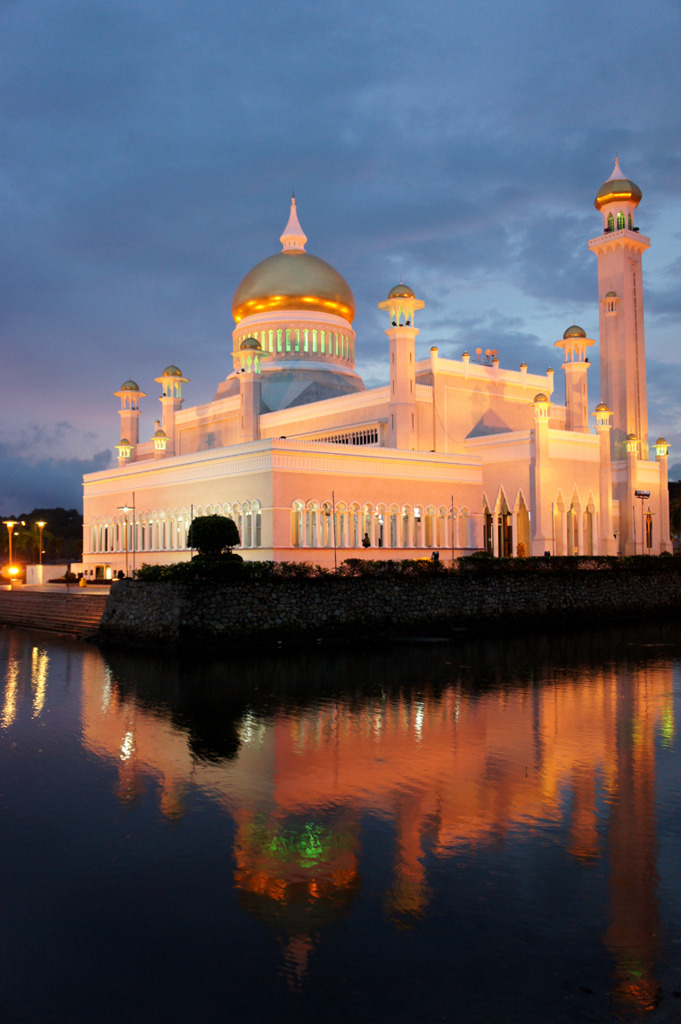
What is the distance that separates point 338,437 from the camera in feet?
118

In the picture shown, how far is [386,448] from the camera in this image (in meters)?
30.4

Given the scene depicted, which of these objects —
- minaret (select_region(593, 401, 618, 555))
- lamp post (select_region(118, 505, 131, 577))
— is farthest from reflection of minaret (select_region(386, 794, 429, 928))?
lamp post (select_region(118, 505, 131, 577))

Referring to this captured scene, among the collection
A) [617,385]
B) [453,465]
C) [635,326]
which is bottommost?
[453,465]

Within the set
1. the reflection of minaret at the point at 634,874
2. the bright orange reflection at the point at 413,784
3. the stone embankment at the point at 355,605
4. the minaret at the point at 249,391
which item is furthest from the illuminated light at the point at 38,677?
the minaret at the point at 249,391

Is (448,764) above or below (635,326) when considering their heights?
below

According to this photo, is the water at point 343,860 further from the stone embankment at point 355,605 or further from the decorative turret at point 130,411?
the decorative turret at point 130,411

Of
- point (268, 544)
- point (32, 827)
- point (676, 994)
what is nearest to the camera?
point (676, 994)

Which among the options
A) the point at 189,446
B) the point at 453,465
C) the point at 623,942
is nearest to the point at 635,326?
the point at 453,465

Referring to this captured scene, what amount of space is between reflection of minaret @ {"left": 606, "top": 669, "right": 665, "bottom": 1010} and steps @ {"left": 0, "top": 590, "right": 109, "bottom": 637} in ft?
60.2

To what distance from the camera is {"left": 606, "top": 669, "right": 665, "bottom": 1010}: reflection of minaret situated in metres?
4.60

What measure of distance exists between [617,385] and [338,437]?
13.9 m

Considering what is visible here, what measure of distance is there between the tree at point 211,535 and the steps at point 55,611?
14.6ft

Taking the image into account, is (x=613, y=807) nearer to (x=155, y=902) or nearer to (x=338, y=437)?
(x=155, y=902)

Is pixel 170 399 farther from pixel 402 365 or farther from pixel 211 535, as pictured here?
pixel 211 535
